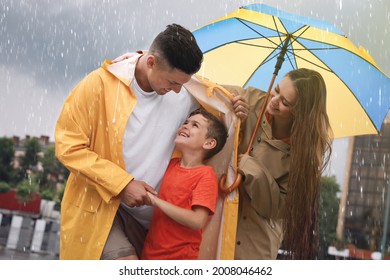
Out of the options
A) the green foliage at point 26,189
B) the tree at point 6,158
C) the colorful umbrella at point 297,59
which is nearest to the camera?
the colorful umbrella at point 297,59

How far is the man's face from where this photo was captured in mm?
2822

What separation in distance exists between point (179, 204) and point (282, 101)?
757 mm

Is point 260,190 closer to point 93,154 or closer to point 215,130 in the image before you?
point 215,130

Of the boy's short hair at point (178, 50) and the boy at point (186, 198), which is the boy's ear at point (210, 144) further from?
the boy's short hair at point (178, 50)

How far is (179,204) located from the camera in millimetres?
2924

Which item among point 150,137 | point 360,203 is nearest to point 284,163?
point 150,137

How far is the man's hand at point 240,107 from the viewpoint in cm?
310

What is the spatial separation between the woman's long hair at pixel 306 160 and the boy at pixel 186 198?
44 centimetres

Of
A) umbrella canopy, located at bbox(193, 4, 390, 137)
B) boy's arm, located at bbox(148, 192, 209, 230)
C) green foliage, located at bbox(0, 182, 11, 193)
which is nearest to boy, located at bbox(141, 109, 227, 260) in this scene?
boy's arm, located at bbox(148, 192, 209, 230)

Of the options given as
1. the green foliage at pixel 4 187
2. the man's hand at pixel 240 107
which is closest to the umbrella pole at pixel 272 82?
the man's hand at pixel 240 107
